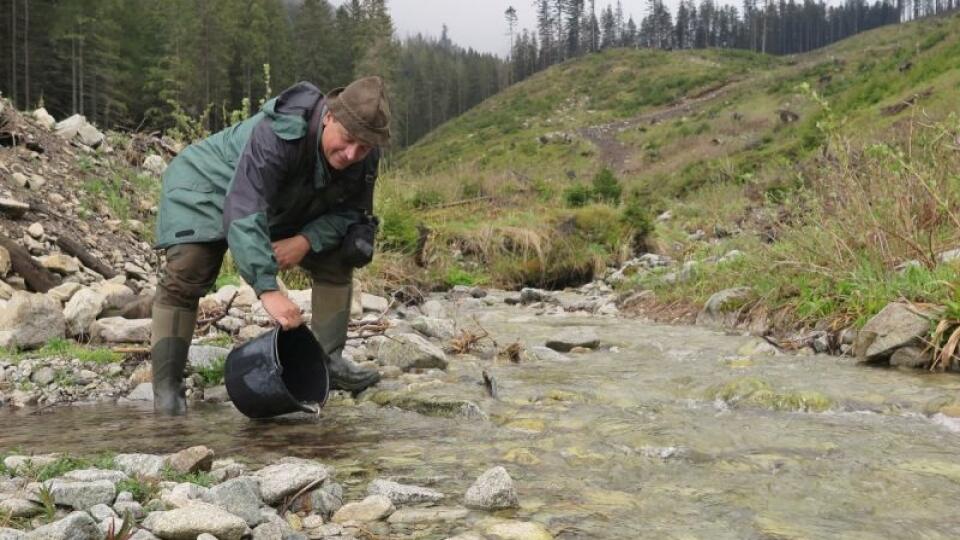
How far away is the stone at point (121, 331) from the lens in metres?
4.57

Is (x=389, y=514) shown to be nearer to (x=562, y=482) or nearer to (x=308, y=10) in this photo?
(x=562, y=482)

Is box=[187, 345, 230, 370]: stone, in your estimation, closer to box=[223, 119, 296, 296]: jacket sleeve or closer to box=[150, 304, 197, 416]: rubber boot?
box=[150, 304, 197, 416]: rubber boot

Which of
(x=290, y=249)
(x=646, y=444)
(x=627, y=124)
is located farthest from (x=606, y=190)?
(x=627, y=124)

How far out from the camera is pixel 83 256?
19.8 ft

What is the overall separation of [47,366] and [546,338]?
3.21m

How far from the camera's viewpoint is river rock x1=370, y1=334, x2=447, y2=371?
179 inches

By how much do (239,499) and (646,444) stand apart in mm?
1499

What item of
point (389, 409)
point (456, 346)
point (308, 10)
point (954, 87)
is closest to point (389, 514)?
point (389, 409)

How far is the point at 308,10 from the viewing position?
60.7m

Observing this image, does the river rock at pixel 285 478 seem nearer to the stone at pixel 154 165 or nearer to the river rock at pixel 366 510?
the river rock at pixel 366 510

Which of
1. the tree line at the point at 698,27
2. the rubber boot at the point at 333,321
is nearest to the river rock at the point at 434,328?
the rubber boot at the point at 333,321

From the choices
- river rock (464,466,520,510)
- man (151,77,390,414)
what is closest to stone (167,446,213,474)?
man (151,77,390,414)

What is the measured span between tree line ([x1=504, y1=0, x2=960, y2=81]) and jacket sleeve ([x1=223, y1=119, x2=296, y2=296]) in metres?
94.3

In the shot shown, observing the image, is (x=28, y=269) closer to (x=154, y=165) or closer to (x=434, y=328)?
(x=434, y=328)
